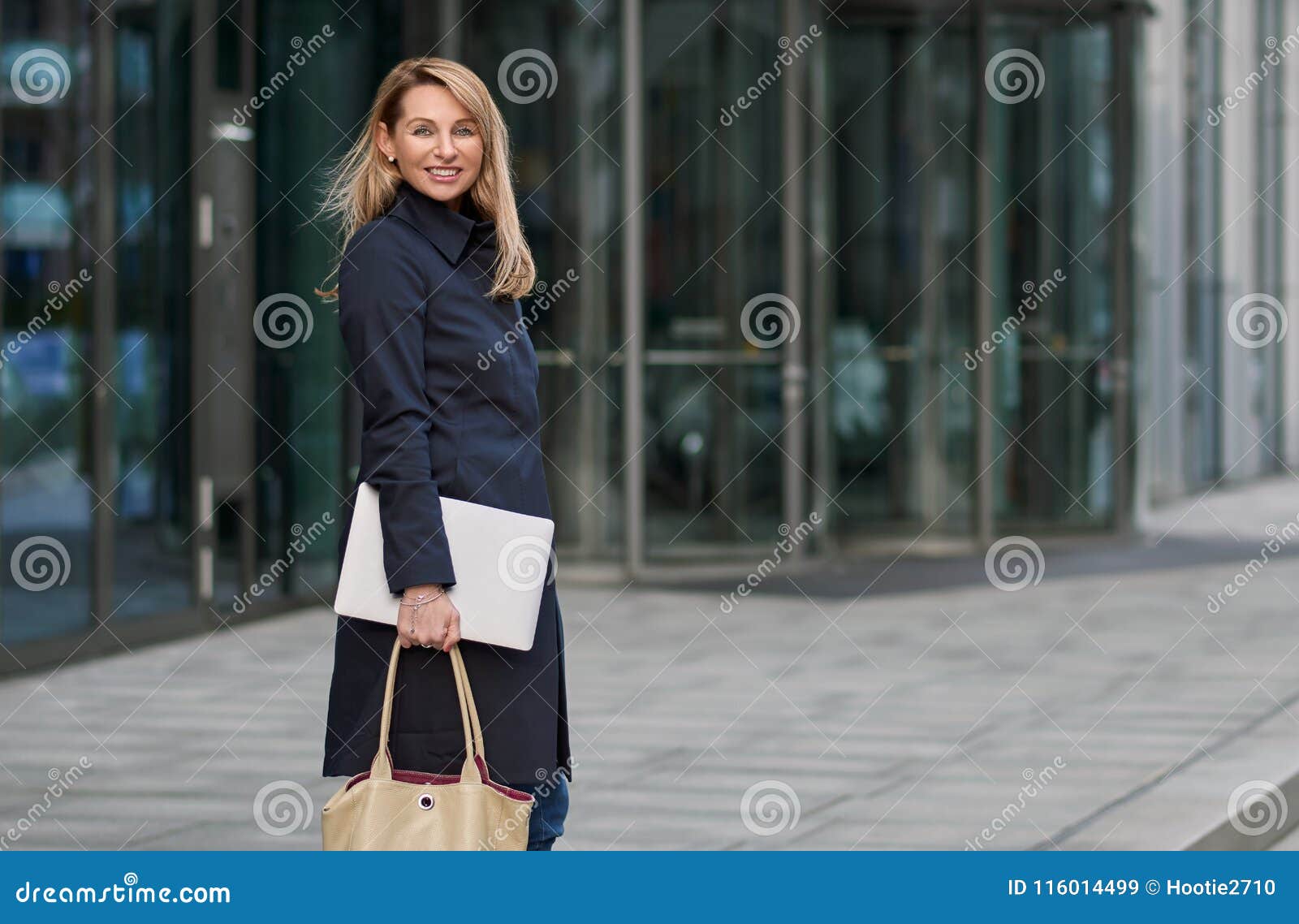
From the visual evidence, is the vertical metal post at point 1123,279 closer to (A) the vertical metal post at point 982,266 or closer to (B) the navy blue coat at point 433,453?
(A) the vertical metal post at point 982,266

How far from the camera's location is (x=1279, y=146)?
22141 millimetres

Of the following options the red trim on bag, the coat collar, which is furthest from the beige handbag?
the coat collar

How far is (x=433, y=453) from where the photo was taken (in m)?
3.00

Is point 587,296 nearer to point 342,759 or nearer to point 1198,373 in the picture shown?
point 342,759

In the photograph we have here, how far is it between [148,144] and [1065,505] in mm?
7177

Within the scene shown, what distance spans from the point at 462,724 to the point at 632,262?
8123 mm

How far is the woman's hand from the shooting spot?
114 inches

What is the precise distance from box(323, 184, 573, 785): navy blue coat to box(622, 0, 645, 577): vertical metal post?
7833 millimetres

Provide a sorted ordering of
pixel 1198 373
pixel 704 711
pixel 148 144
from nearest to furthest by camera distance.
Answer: pixel 704 711 < pixel 148 144 < pixel 1198 373

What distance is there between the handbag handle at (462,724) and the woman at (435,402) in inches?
1.2

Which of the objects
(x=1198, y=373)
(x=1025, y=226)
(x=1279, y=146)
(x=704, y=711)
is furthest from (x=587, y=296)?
(x=1279, y=146)

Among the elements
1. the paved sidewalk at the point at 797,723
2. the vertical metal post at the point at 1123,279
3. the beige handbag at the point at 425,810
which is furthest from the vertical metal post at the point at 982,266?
the beige handbag at the point at 425,810

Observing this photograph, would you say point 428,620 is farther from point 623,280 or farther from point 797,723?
point 623,280

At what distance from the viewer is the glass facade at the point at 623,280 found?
26.3 feet
